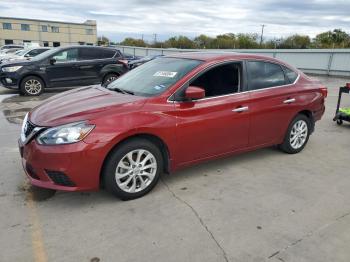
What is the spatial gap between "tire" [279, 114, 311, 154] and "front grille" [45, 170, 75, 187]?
3.30 meters

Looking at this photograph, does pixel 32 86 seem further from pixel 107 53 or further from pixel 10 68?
pixel 107 53

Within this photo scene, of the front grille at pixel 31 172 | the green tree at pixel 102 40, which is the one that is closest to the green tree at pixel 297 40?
the green tree at pixel 102 40

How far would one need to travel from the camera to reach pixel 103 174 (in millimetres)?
3480

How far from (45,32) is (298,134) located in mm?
83382

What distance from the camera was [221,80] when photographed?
4297 millimetres

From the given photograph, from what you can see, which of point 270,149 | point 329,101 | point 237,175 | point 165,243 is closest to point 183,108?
point 237,175

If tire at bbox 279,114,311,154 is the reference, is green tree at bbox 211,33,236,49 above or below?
above

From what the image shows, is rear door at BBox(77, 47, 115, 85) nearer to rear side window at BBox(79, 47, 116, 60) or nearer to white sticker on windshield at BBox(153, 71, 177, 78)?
rear side window at BBox(79, 47, 116, 60)

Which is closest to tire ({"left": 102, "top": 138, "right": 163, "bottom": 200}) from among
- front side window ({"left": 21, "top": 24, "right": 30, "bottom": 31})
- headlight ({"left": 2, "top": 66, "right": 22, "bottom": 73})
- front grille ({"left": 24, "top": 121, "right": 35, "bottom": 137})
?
front grille ({"left": 24, "top": 121, "right": 35, "bottom": 137})

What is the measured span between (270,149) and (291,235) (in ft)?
8.51

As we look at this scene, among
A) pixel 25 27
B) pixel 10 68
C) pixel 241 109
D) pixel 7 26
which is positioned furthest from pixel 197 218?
pixel 25 27

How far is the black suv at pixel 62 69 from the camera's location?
34.4 ft

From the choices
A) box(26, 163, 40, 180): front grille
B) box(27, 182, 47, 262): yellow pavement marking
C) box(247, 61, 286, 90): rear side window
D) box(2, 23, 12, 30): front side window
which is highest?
box(2, 23, 12, 30): front side window

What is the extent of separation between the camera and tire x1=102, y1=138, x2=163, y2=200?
11.3ft
